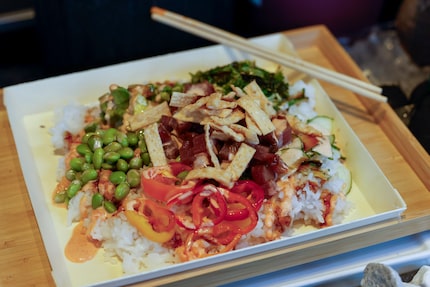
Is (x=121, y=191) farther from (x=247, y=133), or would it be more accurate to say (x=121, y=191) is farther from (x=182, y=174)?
(x=247, y=133)

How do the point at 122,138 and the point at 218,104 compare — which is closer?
the point at 218,104

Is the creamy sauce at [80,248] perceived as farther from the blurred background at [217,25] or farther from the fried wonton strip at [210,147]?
the blurred background at [217,25]

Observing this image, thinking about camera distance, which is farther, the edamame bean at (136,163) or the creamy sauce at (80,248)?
the edamame bean at (136,163)

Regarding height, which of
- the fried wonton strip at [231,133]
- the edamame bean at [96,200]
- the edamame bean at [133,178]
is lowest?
the edamame bean at [96,200]

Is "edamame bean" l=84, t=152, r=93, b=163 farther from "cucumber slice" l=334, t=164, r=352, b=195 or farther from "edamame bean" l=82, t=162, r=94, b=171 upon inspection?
"cucumber slice" l=334, t=164, r=352, b=195

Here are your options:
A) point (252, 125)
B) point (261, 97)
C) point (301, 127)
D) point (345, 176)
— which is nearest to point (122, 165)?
point (252, 125)

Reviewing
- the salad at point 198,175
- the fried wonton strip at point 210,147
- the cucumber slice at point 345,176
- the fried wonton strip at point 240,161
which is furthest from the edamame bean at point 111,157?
the cucumber slice at point 345,176

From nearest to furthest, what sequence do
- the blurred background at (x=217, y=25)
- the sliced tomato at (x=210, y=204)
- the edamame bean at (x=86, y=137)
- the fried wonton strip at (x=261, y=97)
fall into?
the sliced tomato at (x=210, y=204) → the fried wonton strip at (x=261, y=97) → the edamame bean at (x=86, y=137) → the blurred background at (x=217, y=25)
